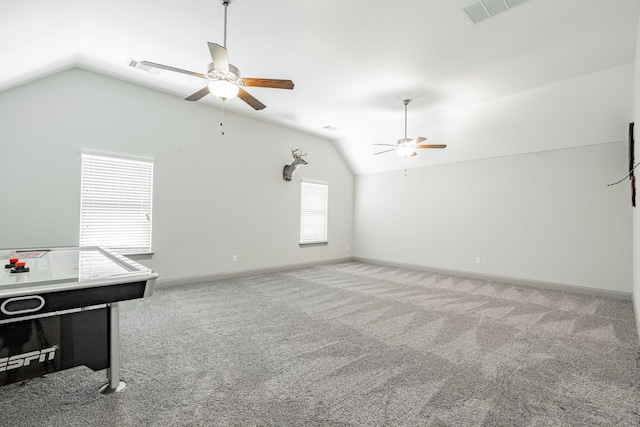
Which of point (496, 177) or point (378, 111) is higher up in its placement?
point (378, 111)

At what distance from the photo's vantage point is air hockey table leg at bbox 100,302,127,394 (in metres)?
2.02

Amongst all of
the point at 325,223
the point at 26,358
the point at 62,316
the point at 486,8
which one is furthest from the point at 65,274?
the point at 325,223

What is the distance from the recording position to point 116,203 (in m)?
4.54

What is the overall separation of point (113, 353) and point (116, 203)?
3191 mm

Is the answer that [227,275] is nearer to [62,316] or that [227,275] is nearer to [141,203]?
[141,203]

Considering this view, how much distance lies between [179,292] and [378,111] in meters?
4.62

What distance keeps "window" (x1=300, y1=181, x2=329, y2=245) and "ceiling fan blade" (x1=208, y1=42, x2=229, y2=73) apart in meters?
4.45

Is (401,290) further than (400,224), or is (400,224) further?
(400,224)

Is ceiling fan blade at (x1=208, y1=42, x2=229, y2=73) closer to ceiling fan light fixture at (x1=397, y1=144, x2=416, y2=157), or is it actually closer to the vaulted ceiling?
the vaulted ceiling

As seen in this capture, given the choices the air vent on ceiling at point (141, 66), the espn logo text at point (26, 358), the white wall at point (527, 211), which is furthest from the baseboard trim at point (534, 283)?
the espn logo text at point (26, 358)

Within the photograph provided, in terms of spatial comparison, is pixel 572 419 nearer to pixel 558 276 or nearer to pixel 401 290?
pixel 401 290

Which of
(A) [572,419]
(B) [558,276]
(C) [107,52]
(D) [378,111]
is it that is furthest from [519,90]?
(C) [107,52]

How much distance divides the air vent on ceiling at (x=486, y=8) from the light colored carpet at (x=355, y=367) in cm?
321

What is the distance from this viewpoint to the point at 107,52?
3.70 meters
